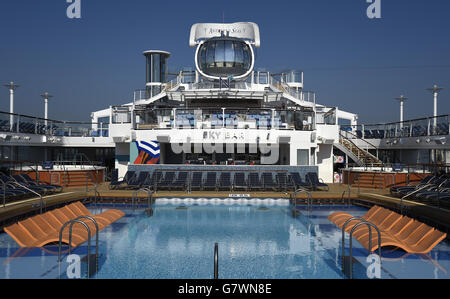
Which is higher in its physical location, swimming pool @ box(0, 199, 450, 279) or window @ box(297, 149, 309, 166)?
window @ box(297, 149, 309, 166)

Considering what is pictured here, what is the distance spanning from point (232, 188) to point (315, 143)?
5479 millimetres

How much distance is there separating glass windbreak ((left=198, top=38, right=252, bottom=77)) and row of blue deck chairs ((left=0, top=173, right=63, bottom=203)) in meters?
11.4

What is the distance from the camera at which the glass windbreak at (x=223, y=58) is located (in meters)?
22.5

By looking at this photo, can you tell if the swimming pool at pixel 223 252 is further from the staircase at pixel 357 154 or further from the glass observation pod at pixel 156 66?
the glass observation pod at pixel 156 66

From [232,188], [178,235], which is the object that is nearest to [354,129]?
[232,188]

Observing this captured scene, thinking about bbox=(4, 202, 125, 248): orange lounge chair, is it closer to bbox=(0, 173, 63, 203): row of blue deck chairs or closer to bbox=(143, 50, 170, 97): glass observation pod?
bbox=(0, 173, 63, 203): row of blue deck chairs

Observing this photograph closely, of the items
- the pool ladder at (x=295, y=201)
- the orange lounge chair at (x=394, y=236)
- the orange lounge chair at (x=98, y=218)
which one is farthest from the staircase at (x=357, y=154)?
the orange lounge chair at (x=98, y=218)

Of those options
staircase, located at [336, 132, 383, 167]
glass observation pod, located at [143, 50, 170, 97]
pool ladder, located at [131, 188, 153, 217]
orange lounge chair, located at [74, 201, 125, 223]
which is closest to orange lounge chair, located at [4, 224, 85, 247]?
orange lounge chair, located at [74, 201, 125, 223]

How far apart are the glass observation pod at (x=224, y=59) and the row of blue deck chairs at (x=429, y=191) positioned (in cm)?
1170

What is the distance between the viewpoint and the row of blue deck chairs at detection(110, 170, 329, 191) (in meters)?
15.0

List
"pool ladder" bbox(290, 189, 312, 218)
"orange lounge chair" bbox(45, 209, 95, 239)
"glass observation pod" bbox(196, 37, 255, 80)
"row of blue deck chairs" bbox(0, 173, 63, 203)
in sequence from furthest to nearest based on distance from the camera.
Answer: "glass observation pod" bbox(196, 37, 255, 80), "pool ladder" bbox(290, 189, 312, 218), "row of blue deck chairs" bbox(0, 173, 63, 203), "orange lounge chair" bbox(45, 209, 95, 239)

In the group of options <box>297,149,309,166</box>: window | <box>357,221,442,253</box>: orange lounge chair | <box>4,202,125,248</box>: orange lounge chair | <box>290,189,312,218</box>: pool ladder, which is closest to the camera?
<box>357,221,442,253</box>: orange lounge chair

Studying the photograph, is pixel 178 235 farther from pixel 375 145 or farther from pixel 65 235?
pixel 375 145

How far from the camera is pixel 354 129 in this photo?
97.3ft
